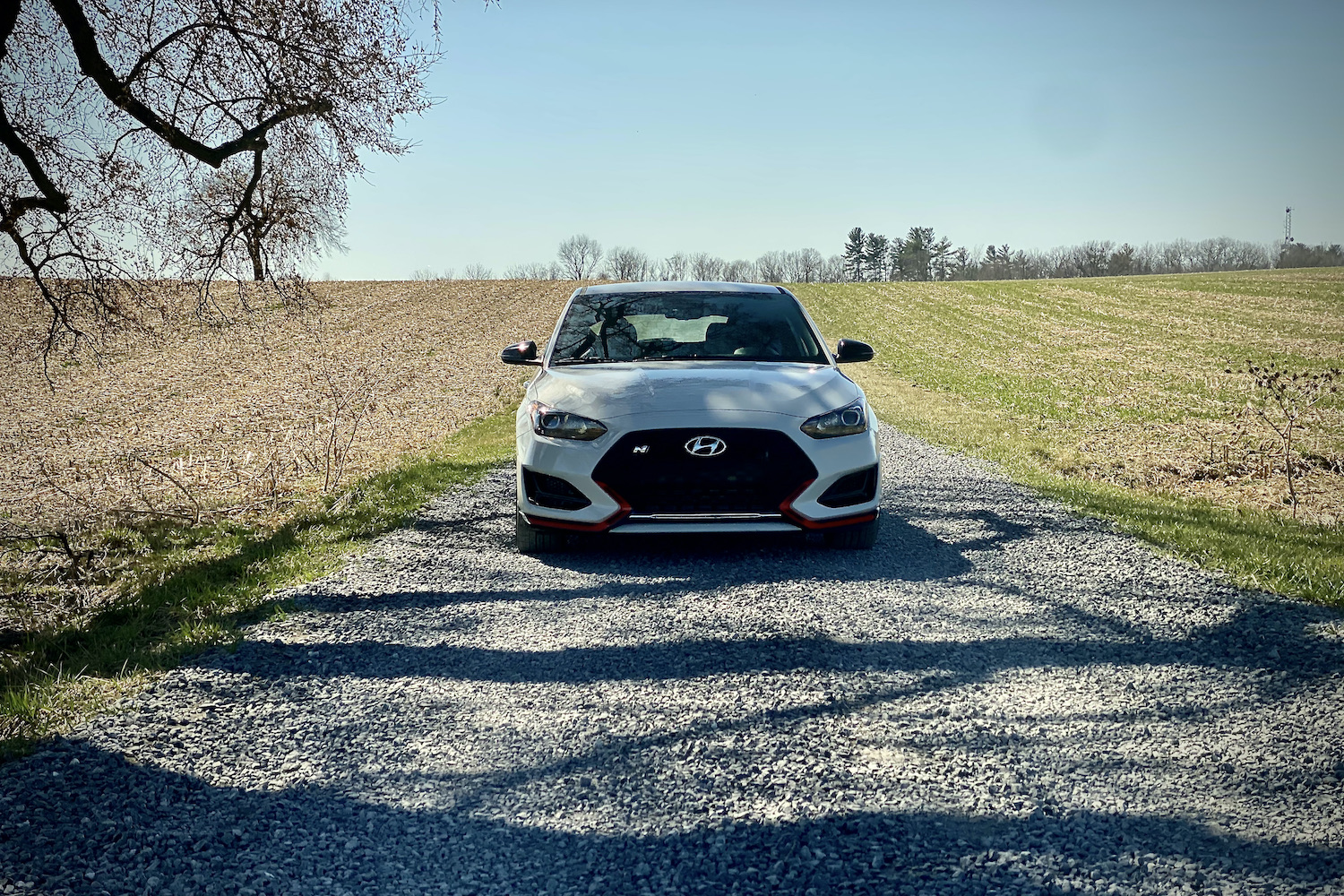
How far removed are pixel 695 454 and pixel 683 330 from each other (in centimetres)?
179

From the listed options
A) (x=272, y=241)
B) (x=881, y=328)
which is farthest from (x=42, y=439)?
(x=881, y=328)

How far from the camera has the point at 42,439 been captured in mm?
15836

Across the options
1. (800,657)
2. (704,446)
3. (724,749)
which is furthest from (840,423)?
(724,749)

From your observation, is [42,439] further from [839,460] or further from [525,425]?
[839,460]

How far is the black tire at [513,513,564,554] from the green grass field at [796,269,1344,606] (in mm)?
4150

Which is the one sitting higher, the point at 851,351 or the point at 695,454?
the point at 851,351

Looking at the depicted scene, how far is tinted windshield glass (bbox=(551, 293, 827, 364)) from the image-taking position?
6.77m

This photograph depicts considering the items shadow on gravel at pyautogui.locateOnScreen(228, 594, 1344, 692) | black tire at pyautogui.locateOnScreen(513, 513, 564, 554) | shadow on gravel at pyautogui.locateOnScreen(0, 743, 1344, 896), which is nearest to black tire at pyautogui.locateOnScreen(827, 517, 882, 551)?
shadow on gravel at pyautogui.locateOnScreen(228, 594, 1344, 692)

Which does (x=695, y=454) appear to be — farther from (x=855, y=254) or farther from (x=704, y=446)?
(x=855, y=254)

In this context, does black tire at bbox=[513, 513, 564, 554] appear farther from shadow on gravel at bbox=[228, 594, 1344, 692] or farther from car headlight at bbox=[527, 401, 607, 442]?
shadow on gravel at bbox=[228, 594, 1344, 692]

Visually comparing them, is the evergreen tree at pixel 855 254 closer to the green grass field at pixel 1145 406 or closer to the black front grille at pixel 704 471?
the green grass field at pixel 1145 406

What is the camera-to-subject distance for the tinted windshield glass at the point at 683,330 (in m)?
Result: 6.77

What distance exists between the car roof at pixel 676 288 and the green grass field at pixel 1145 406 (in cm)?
328

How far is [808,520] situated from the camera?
5.61m
